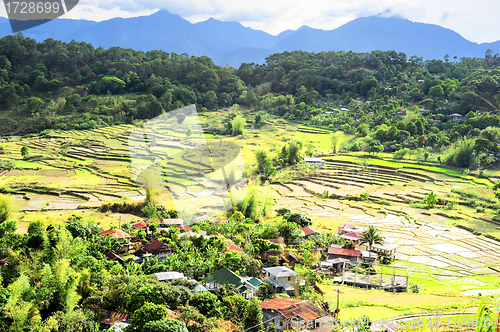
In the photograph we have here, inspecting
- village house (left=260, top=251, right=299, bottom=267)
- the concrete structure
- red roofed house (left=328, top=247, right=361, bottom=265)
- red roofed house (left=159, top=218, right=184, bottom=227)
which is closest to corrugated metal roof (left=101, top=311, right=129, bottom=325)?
village house (left=260, top=251, right=299, bottom=267)

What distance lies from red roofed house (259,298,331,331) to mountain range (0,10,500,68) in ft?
405

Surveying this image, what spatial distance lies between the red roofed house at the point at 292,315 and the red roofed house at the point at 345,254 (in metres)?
5.08

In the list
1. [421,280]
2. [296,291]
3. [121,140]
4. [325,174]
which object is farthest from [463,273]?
[121,140]

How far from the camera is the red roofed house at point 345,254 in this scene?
14.4 m

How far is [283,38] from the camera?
544 feet

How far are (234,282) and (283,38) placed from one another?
16634 centimetres

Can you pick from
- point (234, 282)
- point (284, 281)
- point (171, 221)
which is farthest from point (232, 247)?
point (171, 221)

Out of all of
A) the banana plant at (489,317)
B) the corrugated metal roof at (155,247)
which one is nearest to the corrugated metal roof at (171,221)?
the corrugated metal roof at (155,247)

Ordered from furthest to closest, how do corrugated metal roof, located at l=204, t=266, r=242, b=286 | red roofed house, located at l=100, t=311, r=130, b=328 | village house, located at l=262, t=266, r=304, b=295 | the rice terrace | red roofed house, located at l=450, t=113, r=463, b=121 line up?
red roofed house, located at l=450, t=113, r=463, b=121 < the rice terrace < village house, located at l=262, t=266, r=304, b=295 < corrugated metal roof, located at l=204, t=266, r=242, b=286 < red roofed house, located at l=100, t=311, r=130, b=328

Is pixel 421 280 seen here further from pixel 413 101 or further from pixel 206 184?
pixel 413 101

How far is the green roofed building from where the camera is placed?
35.0 ft

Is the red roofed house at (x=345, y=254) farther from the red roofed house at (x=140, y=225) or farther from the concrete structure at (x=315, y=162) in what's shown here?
the concrete structure at (x=315, y=162)

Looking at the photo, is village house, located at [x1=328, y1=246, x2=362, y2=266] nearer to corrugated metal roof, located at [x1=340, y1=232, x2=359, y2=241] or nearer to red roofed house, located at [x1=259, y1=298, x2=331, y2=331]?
corrugated metal roof, located at [x1=340, y1=232, x2=359, y2=241]

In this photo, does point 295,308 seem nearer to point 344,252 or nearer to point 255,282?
point 255,282
